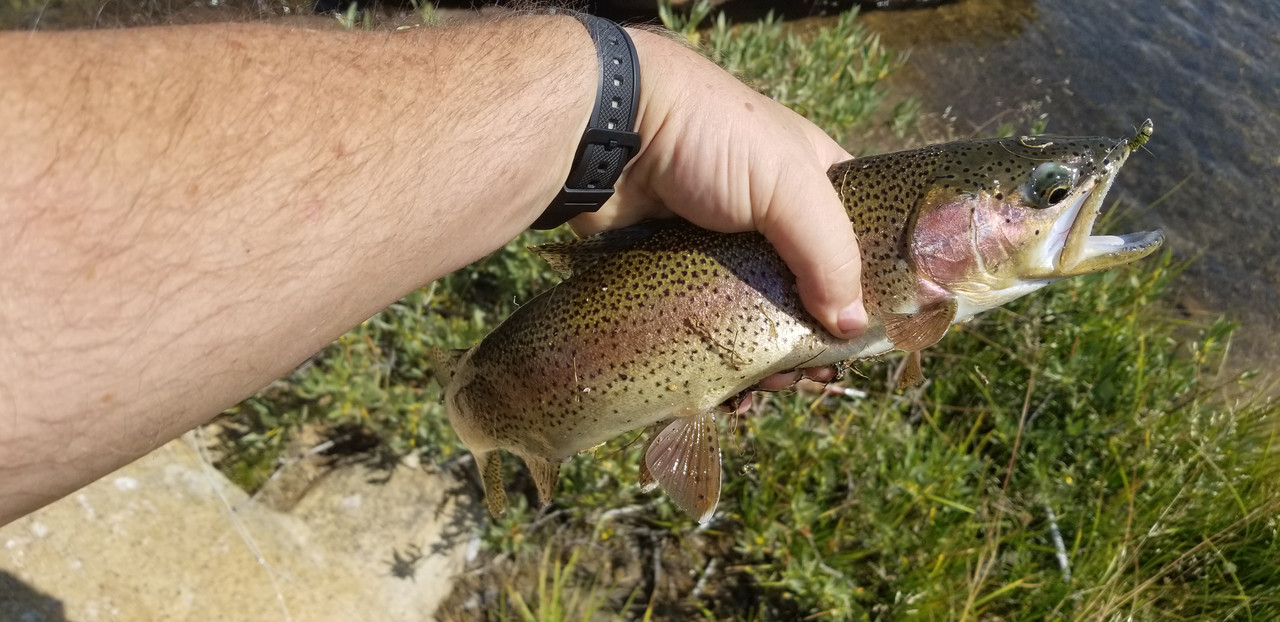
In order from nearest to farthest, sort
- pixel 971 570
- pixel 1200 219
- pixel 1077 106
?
pixel 971 570 → pixel 1200 219 → pixel 1077 106

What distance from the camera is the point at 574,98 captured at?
216 centimetres

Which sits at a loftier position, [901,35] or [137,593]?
[901,35]

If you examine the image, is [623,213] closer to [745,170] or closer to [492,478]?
[745,170]

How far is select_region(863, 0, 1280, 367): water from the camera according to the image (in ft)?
21.1

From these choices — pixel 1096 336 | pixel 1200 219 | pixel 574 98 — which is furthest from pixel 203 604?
pixel 1200 219

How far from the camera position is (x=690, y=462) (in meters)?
2.44

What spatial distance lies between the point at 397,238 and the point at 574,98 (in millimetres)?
668

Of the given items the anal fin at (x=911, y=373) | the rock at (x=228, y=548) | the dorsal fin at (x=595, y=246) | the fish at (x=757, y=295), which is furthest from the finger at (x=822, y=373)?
the rock at (x=228, y=548)

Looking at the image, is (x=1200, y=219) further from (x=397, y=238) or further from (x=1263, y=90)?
(x=397, y=238)

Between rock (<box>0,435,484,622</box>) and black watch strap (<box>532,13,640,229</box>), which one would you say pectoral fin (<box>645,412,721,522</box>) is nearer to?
black watch strap (<box>532,13,640,229</box>)

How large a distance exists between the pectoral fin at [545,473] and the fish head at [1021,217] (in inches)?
53.0

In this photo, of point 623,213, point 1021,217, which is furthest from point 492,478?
point 1021,217

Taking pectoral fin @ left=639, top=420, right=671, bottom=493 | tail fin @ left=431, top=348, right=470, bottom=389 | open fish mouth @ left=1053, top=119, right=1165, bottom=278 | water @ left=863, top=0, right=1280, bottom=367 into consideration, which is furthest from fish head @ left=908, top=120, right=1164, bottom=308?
water @ left=863, top=0, right=1280, bottom=367

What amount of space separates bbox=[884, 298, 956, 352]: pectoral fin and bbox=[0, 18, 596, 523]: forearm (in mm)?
1231
